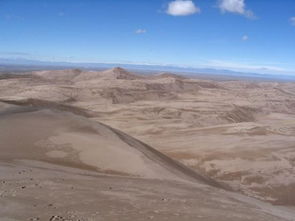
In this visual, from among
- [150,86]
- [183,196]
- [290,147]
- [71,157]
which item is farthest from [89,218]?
[150,86]

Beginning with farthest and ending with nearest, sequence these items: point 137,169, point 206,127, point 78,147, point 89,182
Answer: point 206,127
point 78,147
point 137,169
point 89,182

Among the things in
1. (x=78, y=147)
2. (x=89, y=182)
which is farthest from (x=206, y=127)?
(x=89, y=182)

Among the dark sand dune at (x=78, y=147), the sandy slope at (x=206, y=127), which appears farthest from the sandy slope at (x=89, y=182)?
the sandy slope at (x=206, y=127)

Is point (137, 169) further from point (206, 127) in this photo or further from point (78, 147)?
point (206, 127)

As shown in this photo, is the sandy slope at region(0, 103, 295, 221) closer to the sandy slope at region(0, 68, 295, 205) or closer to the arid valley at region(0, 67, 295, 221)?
the arid valley at region(0, 67, 295, 221)

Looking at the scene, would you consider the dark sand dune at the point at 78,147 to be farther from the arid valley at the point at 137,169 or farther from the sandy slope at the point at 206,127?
the sandy slope at the point at 206,127

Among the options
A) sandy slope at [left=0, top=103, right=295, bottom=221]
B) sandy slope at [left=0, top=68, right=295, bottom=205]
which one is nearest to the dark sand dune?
sandy slope at [left=0, top=103, right=295, bottom=221]

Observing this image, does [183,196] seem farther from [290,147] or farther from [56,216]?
[290,147]

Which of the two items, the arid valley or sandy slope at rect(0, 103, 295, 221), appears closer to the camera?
sandy slope at rect(0, 103, 295, 221)
